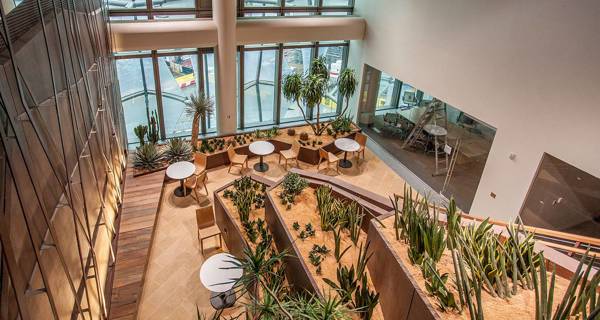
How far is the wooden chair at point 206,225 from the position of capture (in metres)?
7.05

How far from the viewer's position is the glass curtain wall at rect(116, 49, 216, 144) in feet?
31.2

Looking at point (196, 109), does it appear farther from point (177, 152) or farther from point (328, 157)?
point (328, 157)

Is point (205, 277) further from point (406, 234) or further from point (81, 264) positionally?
point (406, 234)

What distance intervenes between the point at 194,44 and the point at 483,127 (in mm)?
6846

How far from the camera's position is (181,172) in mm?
8156

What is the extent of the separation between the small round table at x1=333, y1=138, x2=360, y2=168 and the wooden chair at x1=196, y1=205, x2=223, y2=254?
12.9 ft

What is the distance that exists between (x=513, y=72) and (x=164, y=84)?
321 inches

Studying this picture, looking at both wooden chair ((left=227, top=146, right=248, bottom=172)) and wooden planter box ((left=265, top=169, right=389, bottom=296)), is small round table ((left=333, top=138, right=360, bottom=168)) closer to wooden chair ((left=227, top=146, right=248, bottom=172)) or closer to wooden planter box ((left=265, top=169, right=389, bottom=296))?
wooden chair ((left=227, top=146, right=248, bottom=172))

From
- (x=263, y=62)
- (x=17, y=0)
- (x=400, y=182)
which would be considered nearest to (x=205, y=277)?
(x=17, y=0)

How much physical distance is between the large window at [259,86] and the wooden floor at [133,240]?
3.79 metres

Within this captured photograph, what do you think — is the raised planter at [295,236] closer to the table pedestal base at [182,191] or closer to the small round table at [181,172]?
the small round table at [181,172]

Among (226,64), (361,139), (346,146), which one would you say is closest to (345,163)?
(346,146)

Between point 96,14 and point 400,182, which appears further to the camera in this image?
point 400,182

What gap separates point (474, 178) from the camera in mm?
8484
